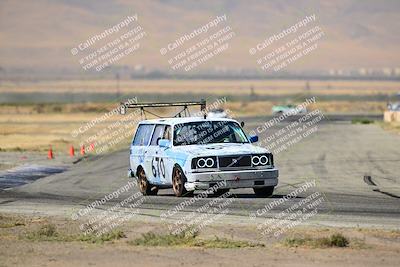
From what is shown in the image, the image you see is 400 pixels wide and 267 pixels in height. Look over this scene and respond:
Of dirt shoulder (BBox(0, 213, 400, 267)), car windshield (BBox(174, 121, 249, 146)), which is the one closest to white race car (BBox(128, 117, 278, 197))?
car windshield (BBox(174, 121, 249, 146))

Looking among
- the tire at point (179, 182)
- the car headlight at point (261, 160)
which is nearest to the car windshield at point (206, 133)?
the tire at point (179, 182)

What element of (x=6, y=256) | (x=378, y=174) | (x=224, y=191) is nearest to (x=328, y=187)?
(x=224, y=191)

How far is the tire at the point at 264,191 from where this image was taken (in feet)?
64.7

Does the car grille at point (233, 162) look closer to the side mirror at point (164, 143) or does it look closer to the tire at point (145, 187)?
the side mirror at point (164, 143)

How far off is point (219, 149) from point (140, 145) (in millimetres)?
3192

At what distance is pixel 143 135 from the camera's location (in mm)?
22234

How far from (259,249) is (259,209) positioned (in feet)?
14.4

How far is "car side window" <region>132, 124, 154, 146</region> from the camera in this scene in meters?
21.9

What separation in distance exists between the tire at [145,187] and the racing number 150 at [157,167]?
22.1 inches

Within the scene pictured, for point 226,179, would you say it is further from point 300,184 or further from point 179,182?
point 300,184

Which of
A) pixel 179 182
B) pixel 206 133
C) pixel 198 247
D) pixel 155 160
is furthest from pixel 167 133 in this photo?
pixel 198 247

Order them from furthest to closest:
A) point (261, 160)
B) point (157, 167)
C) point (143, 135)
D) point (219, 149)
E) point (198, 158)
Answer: point (143, 135) → point (157, 167) → point (219, 149) → point (261, 160) → point (198, 158)

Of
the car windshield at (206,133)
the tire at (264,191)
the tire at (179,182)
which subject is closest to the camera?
the tire at (179,182)

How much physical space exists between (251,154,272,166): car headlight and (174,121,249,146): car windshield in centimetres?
127
